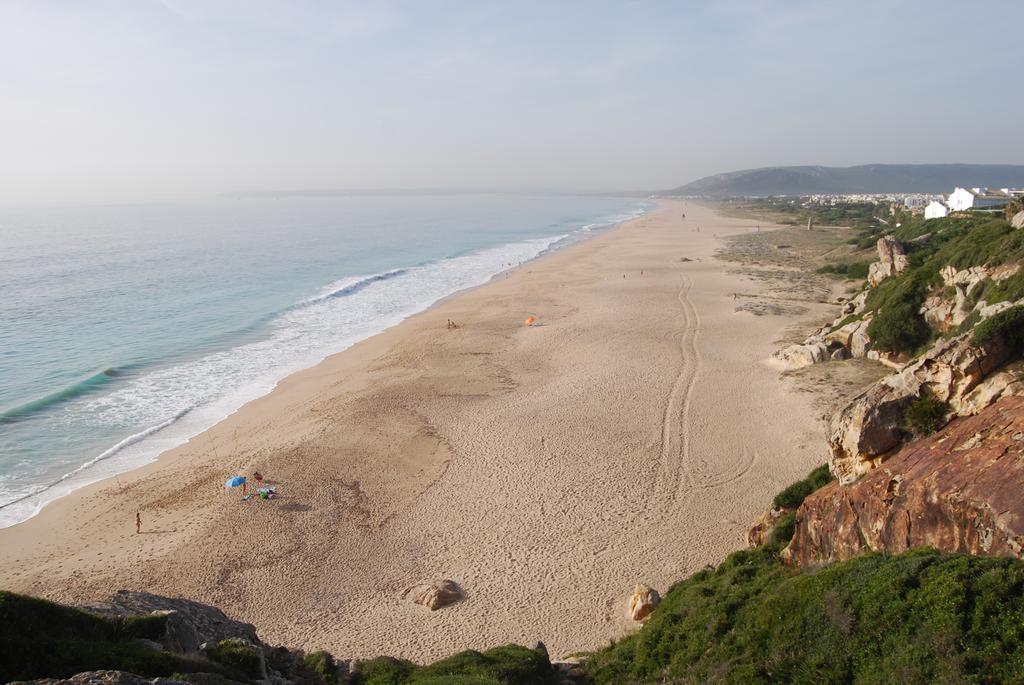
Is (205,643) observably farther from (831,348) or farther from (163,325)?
(163,325)

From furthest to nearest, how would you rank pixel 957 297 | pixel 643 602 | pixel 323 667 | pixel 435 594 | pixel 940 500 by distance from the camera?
1. pixel 957 297
2. pixel 435 594
3. pixel 643 602
4. pixel 323 667
5. pixel 940 500

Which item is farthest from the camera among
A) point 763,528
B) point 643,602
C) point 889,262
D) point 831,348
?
point 889,262

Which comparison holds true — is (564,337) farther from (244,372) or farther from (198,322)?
(198,322)

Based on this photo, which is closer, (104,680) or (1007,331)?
(104,680)

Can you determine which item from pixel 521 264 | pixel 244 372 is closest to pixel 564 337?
pixel 244 372

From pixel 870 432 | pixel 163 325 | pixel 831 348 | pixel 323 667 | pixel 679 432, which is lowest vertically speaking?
pixel 679 432

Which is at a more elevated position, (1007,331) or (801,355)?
(1007,331)

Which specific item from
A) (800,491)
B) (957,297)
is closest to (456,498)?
(800,491)

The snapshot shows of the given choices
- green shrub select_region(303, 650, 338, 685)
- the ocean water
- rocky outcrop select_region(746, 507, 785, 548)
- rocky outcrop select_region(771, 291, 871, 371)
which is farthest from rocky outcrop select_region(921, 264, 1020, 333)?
the ocean water
